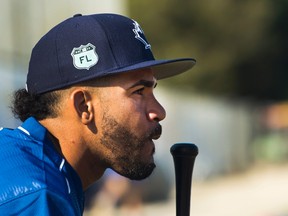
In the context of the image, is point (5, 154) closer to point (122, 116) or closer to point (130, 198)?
point (122, 116)

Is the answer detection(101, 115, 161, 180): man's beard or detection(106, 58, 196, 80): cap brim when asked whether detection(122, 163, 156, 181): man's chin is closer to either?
detection(101, 115, 161, 180): man's beard

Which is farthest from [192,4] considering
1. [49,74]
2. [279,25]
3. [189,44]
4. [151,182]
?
[49,74]

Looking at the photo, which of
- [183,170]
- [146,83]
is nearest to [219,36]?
[183,170]

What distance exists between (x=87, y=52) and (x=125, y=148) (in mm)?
375

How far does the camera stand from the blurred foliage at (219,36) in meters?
33.7

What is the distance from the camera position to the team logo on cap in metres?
2.92

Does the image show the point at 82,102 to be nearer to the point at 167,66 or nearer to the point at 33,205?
the point at 167,66

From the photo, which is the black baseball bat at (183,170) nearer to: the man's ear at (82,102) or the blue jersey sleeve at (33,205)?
the man's ear at (82,102)

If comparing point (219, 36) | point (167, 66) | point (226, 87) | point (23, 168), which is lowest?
point (23, 168)

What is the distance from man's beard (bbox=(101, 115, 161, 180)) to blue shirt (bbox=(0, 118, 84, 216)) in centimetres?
18

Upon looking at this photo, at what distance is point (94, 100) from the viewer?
9.80 feet

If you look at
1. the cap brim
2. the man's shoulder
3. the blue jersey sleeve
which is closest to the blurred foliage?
the cap brim

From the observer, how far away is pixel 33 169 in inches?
103

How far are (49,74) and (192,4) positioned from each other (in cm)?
3154
